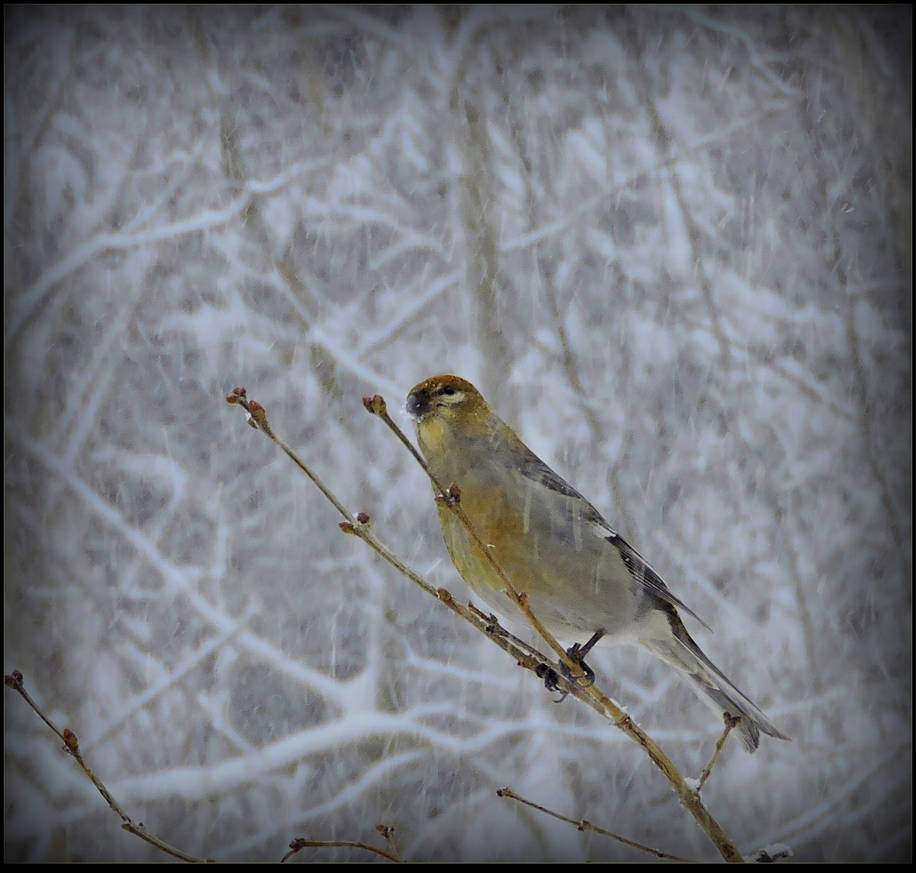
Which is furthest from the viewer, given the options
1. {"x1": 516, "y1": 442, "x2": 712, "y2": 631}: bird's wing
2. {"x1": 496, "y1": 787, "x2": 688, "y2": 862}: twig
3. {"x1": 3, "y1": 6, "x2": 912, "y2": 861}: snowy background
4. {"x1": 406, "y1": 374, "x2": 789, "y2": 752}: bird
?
{"x1": 3, "y1": 6, "x2": 912, "y2": 861}: snowy background

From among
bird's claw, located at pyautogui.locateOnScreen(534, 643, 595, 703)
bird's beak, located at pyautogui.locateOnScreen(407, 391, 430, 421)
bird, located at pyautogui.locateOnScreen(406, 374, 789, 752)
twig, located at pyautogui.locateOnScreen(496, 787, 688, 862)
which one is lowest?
twig, located at pyautogui.locateOnScreen(496, 787, 688, 862)

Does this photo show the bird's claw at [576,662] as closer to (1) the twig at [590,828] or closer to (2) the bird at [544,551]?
(2) the bird at [544,551]

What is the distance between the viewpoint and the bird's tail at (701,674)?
3.59 feet

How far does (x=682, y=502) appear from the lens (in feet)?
6.45

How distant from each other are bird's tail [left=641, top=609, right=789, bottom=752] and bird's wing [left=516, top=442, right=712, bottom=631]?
0.04m

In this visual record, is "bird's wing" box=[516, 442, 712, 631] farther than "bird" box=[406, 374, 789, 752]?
Yes

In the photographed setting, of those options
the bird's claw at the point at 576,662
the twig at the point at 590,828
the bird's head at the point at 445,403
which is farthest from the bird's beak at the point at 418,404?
the twig at the point at 590,828

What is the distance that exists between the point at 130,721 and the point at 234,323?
0.80 meters

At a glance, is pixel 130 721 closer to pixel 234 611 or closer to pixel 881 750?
pixel 234 611

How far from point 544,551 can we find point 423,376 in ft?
3.11

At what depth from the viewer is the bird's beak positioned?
3.47 ft

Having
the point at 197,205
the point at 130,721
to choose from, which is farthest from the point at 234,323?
the point at 130,721

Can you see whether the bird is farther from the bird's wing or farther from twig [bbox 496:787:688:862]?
twig [bbox 496:787:688:862]

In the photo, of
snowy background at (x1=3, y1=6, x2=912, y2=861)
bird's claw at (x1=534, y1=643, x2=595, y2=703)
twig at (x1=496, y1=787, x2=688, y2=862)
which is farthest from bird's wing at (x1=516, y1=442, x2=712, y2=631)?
snowy background at (x1=3, y1=6, x2=912, y2=861)
